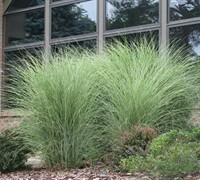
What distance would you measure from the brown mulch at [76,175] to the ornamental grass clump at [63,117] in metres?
0.26

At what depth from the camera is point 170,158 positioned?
4.15 metres

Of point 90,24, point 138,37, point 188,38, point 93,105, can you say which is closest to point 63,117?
point 93,105

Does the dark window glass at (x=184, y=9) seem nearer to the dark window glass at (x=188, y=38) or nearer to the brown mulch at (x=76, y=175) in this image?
the dark window glass at (x=188, y=38)

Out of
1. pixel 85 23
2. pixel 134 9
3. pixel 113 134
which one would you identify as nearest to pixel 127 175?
pixel 113 134

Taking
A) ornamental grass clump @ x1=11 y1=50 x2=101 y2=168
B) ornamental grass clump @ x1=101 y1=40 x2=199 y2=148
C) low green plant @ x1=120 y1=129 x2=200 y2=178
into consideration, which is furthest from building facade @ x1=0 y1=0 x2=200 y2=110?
low green plant @ x1=120 y1=129 x2=200 y2=178

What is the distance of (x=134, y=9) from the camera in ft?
32.4

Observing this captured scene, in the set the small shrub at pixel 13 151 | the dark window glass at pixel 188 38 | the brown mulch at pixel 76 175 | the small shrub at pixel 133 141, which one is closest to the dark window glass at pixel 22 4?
the dark window glass at pixel 188 38

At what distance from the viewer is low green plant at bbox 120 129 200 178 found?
13.5 feet

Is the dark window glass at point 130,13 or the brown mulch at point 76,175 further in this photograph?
the dark window glass at point 130,13

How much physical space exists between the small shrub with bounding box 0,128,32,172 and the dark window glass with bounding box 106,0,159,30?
459cm

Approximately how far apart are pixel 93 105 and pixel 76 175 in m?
1.11

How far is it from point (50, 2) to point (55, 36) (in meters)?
0.92

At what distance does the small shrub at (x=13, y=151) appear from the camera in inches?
236

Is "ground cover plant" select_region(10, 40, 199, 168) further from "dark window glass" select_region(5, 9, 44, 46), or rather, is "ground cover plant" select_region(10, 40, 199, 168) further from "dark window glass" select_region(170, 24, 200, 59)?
"dark window glass" select_region(5, 9, 44, 46)
